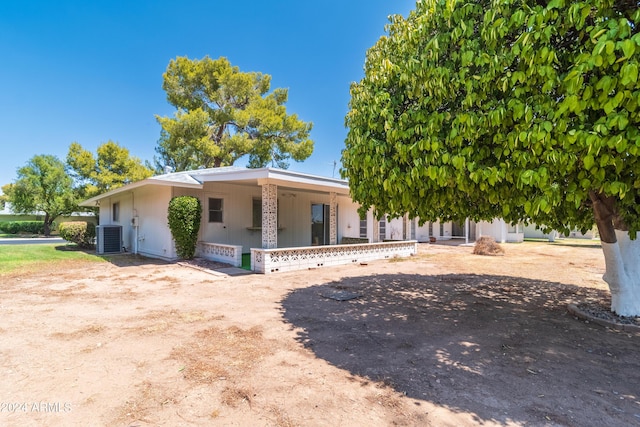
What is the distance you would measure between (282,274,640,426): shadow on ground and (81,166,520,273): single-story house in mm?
3692

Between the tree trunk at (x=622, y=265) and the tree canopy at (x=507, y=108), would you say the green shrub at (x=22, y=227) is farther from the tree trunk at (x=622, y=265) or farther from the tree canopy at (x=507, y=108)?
the tree trunk at (x=622, y=265)

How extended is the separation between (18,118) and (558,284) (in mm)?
30321

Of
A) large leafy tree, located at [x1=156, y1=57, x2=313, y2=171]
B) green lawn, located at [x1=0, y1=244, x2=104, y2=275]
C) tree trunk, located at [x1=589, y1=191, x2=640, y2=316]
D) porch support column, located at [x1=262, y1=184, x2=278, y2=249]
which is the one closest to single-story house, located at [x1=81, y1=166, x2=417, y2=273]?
porch support column, located at [x1=262, y1=184, x2=278, y2=249]

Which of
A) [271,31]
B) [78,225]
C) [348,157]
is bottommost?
[78,225]

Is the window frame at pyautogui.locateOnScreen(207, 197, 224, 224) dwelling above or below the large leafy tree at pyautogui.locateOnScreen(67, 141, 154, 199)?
below

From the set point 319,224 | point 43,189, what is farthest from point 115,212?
point 43,189

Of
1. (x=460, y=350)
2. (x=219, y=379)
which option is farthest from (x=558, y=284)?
(x=219, y=379)

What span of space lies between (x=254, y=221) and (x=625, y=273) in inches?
426

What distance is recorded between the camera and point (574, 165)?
9.37ft

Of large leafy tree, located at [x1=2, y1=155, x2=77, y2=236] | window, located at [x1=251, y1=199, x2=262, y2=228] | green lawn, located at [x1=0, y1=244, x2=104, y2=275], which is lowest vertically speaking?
green lawn, located at [x1=0, y1=244, x2=104, y2=275]

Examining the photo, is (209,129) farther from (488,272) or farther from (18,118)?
(488,272)

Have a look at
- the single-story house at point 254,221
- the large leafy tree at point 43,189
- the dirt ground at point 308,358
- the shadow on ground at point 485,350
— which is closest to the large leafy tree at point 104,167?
the large leafy tree at point 43,189

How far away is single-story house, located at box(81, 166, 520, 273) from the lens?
9.78 metres

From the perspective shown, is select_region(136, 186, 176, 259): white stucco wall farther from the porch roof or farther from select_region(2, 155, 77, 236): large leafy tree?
select_region(2, 155, 77, 236): large leafy tree
